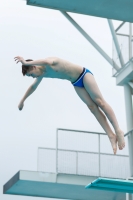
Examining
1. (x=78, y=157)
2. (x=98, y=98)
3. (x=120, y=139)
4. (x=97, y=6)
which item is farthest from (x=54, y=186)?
(x=98, y=98)

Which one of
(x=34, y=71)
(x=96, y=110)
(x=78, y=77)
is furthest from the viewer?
(x=96, y=110)

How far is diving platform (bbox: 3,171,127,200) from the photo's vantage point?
74.5 ft

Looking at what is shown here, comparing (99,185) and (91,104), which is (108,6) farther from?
(99,185)

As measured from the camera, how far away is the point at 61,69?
12.7m

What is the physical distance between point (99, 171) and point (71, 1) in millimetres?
7854

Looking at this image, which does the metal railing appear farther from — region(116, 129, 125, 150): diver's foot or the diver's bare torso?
the diver's bare torso

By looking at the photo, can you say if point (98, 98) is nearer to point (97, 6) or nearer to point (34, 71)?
point (34, 71)

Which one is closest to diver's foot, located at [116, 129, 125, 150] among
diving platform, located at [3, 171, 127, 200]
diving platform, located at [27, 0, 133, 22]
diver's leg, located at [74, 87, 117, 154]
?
diver's leg, located at [74, 87, 117, 154]

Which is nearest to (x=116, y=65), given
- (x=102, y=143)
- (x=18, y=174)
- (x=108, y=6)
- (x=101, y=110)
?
(x=102, y=143)

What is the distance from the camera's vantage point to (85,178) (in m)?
22.8

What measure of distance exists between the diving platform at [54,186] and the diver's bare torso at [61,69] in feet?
29.9

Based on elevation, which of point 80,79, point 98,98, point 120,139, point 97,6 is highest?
point 97,6

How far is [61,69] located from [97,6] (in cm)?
404

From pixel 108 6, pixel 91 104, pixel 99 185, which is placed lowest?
pixel 99 185
